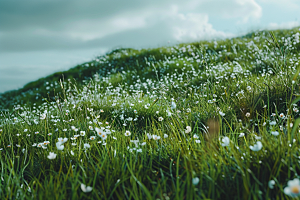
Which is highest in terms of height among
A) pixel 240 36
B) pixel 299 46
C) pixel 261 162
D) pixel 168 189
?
pixel 240 36

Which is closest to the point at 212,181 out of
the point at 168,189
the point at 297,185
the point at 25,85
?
the point at 168,189

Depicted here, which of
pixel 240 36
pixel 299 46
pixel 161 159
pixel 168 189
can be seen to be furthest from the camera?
pixel 240 36

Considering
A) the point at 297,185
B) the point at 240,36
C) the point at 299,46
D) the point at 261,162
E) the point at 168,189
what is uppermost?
the point at 240,36

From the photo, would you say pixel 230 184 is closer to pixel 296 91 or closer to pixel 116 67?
pixel 296 91

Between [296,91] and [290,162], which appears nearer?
[290,162]

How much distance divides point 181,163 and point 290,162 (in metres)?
0.98

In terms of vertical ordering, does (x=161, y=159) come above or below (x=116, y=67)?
below

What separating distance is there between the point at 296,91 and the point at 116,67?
9.74 metres

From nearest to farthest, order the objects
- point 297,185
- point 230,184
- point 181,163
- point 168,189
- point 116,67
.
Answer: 1. point 297,185
2. point 230,184
3. point 168,189
4. point 181,163
5. point 116,67

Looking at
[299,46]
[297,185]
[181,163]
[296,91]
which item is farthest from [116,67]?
[297,185]

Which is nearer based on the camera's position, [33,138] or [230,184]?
[230,184]

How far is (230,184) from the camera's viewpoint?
193 cm

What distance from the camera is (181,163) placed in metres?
2.31

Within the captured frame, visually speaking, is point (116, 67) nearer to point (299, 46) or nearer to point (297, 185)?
point (299, 46)
